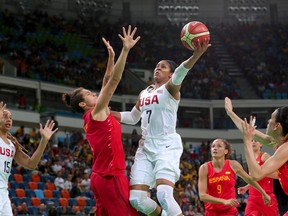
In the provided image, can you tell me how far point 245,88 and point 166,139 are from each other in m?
28.2

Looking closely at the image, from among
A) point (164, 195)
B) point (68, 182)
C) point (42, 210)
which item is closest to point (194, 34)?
point (164, 195)

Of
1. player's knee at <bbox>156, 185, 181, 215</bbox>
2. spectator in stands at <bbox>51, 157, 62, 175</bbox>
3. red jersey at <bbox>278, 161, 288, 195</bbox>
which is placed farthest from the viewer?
spectator in stands at <bbox>51, 157, 62, 175</bbox>

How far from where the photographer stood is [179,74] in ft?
24.2

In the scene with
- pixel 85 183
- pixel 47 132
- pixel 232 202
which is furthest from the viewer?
pixel 85 183

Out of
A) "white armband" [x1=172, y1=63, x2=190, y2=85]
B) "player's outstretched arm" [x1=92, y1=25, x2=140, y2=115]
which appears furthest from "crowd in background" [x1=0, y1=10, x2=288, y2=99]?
"player's outstretched arm" [x1=92, y1=25, x2=140, y2=115]

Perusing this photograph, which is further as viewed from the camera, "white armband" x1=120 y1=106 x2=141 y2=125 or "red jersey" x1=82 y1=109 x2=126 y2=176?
"white armband" x1=120 y1=106 x2=141 y2=125

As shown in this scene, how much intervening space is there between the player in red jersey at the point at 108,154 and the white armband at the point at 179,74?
0.68m

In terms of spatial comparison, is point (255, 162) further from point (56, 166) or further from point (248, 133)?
point (56, 166)

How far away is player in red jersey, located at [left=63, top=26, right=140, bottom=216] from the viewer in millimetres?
6934

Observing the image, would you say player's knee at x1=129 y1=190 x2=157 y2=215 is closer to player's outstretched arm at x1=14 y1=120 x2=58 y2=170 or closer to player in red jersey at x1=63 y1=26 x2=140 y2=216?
player in red jersey at x1=63 y1=26 x2=140 y2=216

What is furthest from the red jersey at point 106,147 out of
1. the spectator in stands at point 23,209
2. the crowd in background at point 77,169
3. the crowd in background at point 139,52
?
the crowd in background at point 139,52

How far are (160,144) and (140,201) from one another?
0.95 m

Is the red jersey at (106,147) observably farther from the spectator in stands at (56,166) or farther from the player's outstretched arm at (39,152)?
the spectator in stands at (56,166)

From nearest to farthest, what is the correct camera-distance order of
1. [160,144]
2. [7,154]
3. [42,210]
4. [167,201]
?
1. [167,201]
2. [160,144]
3. [7,154]
4. [42,210]
